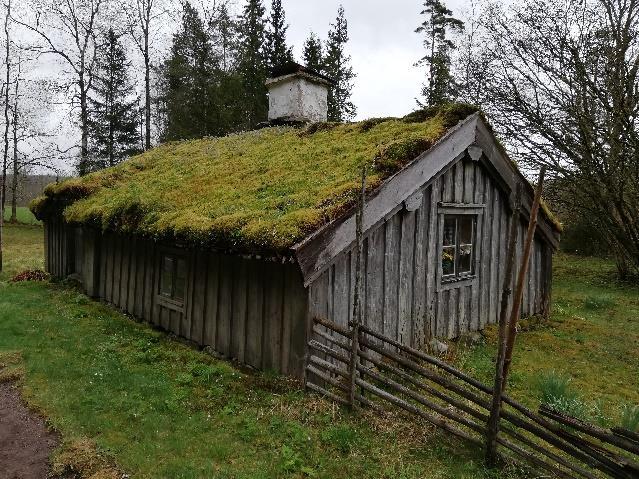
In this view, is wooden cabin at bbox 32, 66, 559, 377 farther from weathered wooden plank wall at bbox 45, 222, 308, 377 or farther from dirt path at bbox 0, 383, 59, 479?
dirt path at bbox 0, 383, 59, 479

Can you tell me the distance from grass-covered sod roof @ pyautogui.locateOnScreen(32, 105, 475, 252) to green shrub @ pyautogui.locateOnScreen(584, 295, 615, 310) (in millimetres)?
7787

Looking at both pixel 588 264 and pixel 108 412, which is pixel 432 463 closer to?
pixel 108 412

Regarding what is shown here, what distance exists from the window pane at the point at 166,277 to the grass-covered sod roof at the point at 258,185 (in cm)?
91

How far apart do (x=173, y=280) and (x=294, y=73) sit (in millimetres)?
6873

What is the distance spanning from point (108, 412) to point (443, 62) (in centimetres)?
2686

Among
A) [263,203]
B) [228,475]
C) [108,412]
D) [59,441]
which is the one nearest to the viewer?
[228,475]

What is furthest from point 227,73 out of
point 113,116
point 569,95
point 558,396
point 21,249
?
point 558,396

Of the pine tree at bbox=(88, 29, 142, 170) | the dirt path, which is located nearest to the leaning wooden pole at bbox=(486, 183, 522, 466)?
the dirt path

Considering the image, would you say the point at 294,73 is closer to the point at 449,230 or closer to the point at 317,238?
the point at 449,230

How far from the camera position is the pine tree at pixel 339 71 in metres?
28.6

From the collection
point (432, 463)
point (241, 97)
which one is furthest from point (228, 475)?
point (241, 97)

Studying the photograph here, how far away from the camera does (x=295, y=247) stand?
534 centimetres

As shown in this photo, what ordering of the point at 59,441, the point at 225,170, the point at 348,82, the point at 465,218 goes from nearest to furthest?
the point at 59,441
the point at 465,218
the point at 225,170
the point at 348,82

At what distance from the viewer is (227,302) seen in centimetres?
730
